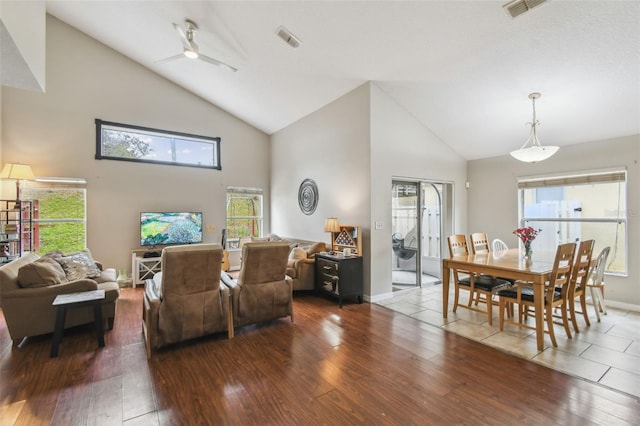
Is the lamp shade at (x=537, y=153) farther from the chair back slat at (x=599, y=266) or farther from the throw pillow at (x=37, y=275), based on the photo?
the throw pillow at (x=37, y=275)

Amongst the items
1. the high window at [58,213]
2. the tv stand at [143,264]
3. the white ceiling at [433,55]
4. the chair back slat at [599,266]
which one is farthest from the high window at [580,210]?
the high window at [58,213]

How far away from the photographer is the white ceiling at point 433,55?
2977mm

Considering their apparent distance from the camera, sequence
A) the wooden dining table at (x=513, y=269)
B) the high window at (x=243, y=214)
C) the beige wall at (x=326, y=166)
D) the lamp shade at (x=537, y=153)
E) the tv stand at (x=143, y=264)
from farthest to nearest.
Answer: the high window at (x=243, y=214) < the tv stand at (x=143, y=264) < the beige wall at (x=326, y=166) < the lamp shade at (x=537, y=153) < the wooden dining table at (x=513, y=269)

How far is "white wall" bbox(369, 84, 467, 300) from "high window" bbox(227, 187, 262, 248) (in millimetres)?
3809

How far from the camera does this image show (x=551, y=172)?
16.2ft

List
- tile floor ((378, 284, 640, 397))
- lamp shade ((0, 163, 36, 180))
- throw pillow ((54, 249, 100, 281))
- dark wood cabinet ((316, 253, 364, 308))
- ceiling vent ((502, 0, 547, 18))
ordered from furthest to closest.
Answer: lamp shade ((0, 163, 36, 180)), dark wood cabinet ((316, 253, 364, 308)), throw pillow ((54, 249, 100, 281)), ceiling vent ((502, 0, 547, 18)), tile floor ((378, 284, 640, 397))

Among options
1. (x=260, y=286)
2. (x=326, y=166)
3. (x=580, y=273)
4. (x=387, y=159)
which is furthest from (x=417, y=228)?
(x=260, y=286)

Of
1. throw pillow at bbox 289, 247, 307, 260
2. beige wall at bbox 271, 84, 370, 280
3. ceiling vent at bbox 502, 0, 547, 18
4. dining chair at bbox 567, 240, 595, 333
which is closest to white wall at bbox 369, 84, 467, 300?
beige wall at bbox 271, 84, 370, 280

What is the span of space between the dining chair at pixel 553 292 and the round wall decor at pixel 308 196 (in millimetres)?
3506

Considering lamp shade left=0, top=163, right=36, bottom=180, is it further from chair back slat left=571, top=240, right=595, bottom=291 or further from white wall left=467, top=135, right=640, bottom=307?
white wall left=467, top=135, right=640, bottom=307

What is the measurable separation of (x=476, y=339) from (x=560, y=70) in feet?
10.8

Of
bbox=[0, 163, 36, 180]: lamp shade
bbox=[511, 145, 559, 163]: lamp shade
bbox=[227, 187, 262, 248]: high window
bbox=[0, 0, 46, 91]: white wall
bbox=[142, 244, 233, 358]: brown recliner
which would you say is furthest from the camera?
bbox=[227, 187, 262, 248]: high window

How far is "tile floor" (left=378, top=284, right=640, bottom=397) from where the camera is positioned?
2508 millimetres

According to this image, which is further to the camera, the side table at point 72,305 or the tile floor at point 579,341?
the side table at point 72,305
